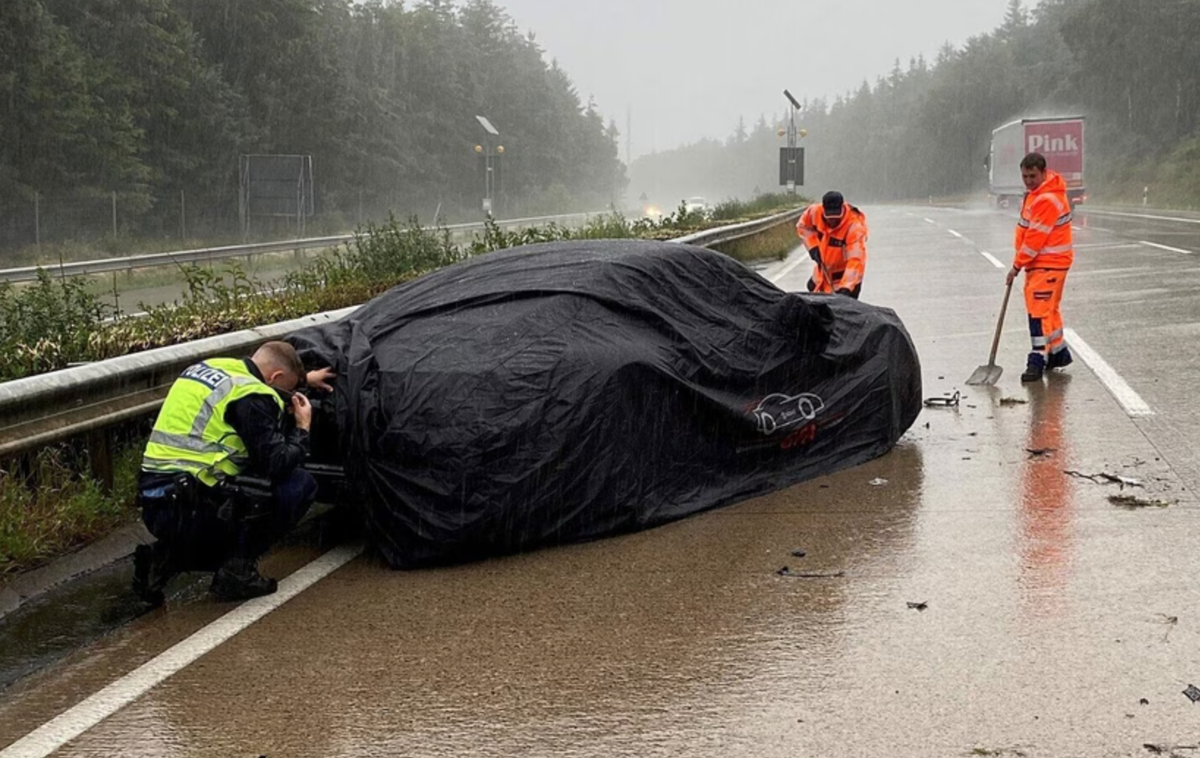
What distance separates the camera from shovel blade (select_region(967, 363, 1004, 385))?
33.1ft

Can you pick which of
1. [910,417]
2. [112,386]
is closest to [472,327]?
[112,386]

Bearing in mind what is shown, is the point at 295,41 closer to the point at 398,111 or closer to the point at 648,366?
the point at 398,111

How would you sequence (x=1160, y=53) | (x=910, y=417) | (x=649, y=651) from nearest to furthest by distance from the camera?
(x=649, y=651)
(x=910, y=417)
(x=1160, y=53)

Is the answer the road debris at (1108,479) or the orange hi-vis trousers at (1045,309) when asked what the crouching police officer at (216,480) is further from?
the orange hi-vis trousers at (1045,309)

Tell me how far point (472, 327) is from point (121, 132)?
4024 cm

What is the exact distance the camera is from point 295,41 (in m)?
58.1

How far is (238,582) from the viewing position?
536 centimetres

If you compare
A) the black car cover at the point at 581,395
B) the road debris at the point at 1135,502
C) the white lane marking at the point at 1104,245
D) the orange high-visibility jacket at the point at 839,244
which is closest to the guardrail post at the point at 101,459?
the black car cover at the point at 581,395

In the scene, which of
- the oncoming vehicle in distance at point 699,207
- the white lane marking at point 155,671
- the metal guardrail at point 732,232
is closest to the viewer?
the white lane marking at point 155,671

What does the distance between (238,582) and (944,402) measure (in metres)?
5.45

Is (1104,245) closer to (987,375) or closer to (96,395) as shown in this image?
(987,375)

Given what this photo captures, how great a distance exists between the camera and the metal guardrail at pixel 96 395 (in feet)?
18.6

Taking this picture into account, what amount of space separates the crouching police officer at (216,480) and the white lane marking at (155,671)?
0.57 ft

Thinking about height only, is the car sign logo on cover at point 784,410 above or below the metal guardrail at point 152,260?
below
